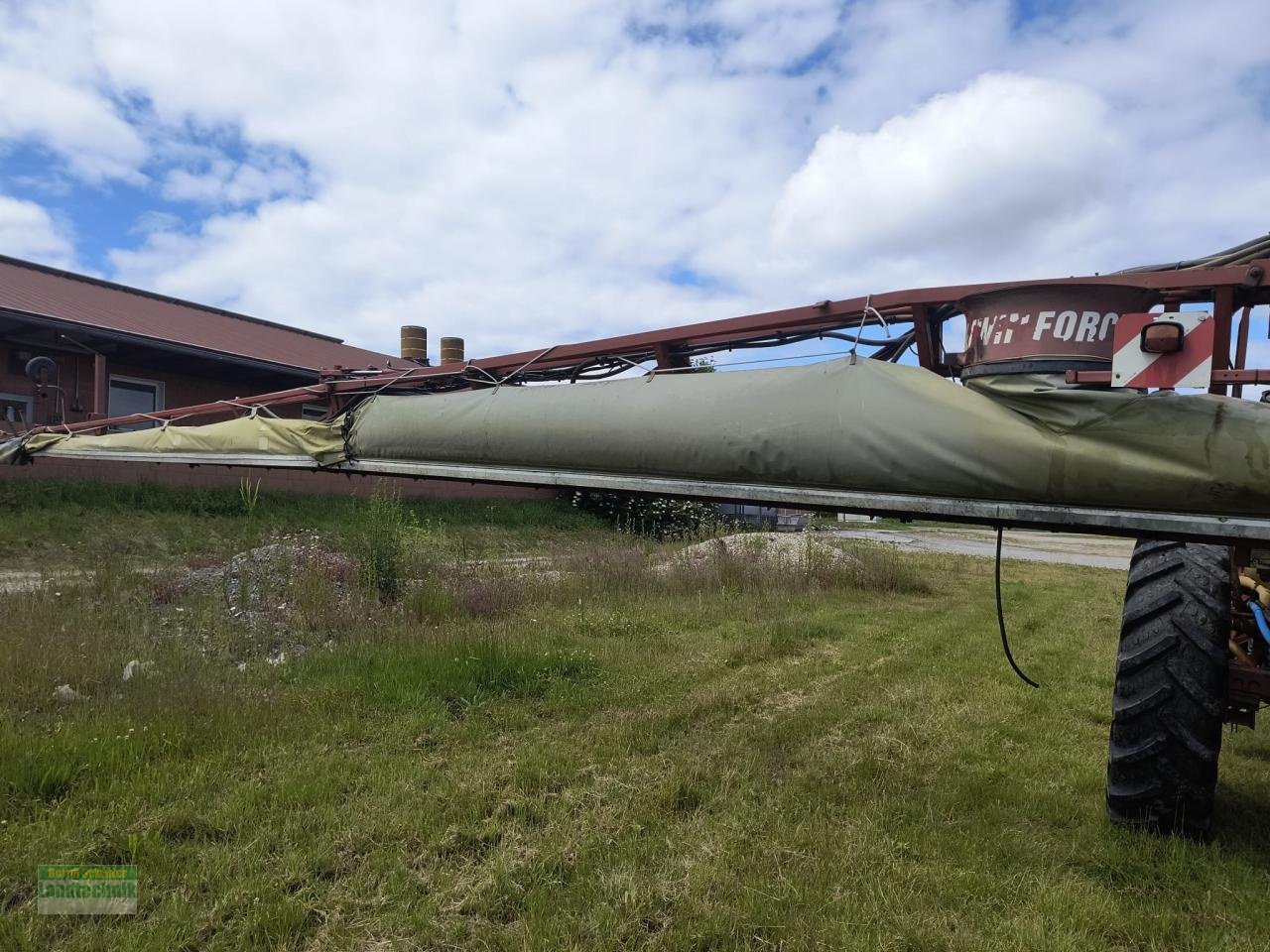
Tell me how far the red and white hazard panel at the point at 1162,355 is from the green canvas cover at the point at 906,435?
0.21ft

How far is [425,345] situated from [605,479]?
3904mm

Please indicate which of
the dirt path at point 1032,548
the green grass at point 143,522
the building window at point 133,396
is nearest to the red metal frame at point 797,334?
the green grass at point 143,522

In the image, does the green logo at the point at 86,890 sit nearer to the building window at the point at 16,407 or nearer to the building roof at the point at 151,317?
the building roof at the point at 151,317

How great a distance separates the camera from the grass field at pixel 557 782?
9.32 feet

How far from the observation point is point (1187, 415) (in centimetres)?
234

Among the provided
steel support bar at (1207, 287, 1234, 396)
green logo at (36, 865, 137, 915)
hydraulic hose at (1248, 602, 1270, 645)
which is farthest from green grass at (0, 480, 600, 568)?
steel support bar at (1207, 287, 1234, 396)

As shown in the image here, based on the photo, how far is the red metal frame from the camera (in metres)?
2.73

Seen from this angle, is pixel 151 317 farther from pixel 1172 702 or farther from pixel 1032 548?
pixel 1032 548

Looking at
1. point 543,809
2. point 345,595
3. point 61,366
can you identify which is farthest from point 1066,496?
point 61,366

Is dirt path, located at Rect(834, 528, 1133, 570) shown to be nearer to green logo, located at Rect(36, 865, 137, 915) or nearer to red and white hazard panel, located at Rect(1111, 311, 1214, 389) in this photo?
red and white hazard panel, located at Rect(1111, 311, 1214, 389)

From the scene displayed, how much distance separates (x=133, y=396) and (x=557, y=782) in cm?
1666

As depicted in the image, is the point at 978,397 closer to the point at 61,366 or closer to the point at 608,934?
the point at 608,934

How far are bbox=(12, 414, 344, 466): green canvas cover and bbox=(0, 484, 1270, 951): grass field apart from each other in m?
1.47

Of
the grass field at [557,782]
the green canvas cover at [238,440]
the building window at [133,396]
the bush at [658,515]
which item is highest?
the building window at [133,396]
